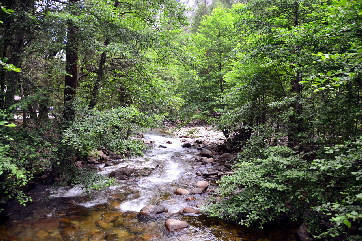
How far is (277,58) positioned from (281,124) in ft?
7.65

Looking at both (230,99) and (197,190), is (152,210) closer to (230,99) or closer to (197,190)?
(197,190)

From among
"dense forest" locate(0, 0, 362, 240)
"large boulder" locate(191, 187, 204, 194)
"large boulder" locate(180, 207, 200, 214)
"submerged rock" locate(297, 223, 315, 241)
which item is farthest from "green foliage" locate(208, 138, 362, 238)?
"large boulder" locate(191, 187, 204, 194)

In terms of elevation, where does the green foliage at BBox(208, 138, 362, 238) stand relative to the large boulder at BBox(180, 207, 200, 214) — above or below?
above

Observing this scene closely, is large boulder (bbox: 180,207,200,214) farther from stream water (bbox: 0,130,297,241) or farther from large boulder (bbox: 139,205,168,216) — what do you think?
large boulder (bbox: 139,205,168,216)

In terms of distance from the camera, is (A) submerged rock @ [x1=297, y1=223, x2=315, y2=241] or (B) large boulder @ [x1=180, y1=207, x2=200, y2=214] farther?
(B) large boulder @ [x1=180, y1=207, x2=200, y2=214]

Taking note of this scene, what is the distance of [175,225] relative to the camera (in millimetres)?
6922

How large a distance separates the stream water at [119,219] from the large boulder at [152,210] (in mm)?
199

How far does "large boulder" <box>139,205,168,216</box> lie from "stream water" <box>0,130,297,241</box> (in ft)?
0.65

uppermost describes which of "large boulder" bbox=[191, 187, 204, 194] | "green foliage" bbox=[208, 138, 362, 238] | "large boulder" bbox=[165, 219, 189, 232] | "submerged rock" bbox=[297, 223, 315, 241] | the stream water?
"green foliage" bbox=[208, 138, 362, 238]

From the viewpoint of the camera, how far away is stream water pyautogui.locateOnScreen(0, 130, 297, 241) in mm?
6449

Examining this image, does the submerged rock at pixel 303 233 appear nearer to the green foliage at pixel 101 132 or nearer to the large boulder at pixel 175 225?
the large boulder at pixel 175 225

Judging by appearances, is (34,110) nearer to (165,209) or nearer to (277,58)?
(165,209)

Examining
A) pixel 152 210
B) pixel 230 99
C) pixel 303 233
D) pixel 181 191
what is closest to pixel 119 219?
pixel 152 210

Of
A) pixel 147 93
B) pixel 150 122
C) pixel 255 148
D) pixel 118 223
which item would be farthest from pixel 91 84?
pixel 255 148
